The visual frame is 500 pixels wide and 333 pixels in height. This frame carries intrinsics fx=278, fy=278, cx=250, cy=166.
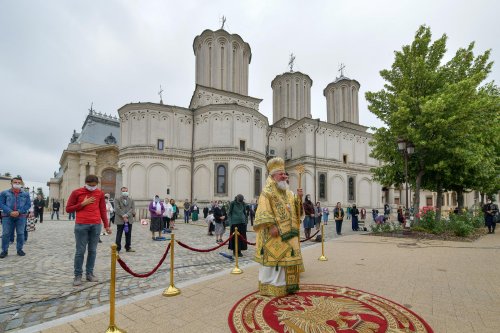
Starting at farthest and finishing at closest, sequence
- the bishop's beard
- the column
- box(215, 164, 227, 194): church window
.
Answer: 1. the column
2. box(215, 164, 227, 194): church window
3. the bishop's beard

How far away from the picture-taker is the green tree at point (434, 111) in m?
13.1

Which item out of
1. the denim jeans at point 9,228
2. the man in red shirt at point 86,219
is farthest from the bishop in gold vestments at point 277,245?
the denim jeans at point 9,228

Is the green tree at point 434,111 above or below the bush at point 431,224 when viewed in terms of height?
above

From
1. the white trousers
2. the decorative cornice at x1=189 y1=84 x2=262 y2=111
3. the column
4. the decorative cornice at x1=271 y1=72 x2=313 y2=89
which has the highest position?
the decorative cornice at x1=271 y1=72 x2=313 y2=89

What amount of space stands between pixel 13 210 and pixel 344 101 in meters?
41.7

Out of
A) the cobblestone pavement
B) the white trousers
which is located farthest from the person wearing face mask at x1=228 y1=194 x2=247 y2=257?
the white trousers

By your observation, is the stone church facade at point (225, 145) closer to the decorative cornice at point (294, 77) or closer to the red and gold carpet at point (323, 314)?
the decorative cornice at point (294, 77)

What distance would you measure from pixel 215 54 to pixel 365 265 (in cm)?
3049

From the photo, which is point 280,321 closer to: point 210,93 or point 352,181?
point 210,93

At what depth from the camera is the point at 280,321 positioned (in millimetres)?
3752

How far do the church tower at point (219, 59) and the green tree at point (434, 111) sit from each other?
20272 millimetres

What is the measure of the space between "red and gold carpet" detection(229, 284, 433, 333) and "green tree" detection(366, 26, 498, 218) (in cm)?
1142

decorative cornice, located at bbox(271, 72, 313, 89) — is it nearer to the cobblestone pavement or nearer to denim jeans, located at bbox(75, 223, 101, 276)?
the cobblestone pavement

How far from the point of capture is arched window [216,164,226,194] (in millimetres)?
28141
